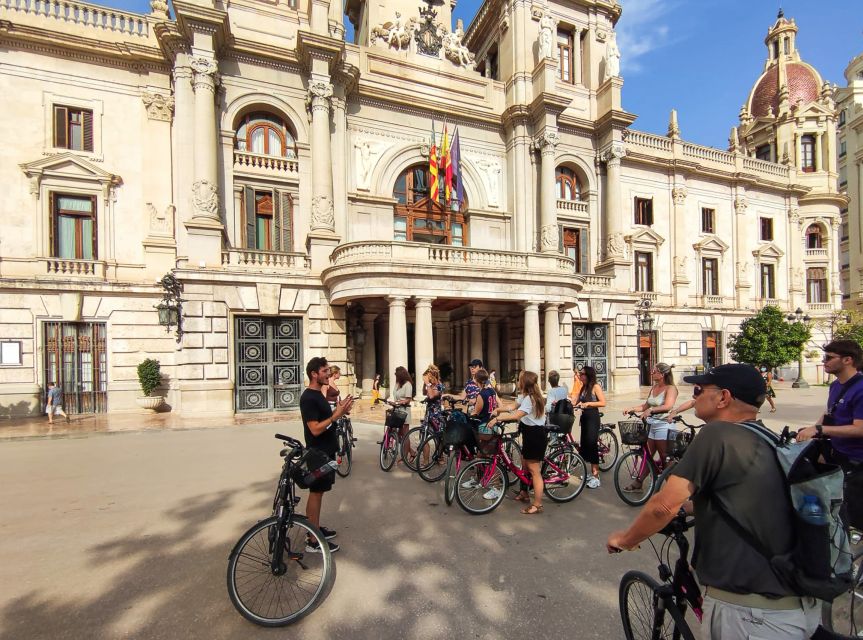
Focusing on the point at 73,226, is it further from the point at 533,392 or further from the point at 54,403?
the point at 533,392

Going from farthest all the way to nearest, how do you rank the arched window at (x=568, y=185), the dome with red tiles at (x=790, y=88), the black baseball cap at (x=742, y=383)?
the dome with red tiles at (x=790, y=88) → the arched window at (x=568, y=185) → the black baseball cap at (x=742, y=383)

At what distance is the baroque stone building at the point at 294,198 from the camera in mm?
15031

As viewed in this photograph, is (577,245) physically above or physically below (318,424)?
above

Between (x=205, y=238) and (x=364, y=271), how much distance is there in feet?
19.4

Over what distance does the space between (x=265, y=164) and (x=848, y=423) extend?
18.4 m

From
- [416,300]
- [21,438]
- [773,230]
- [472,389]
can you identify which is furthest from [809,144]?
[21,438]

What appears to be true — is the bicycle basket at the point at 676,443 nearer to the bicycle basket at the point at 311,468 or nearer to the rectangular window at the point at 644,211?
the bicycle basket at the point at 311,468

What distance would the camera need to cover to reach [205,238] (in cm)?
1491

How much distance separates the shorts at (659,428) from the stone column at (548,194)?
14.9 m

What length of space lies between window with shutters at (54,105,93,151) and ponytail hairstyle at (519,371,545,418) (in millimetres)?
19346

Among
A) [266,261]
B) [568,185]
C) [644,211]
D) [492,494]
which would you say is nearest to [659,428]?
[492,494]

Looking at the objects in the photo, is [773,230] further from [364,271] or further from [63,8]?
[63,8]

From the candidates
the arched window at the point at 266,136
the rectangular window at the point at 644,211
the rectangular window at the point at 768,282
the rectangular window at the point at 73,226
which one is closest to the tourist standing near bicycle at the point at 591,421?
the arched window at the point at 266,136

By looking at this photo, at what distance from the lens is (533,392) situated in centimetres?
576
